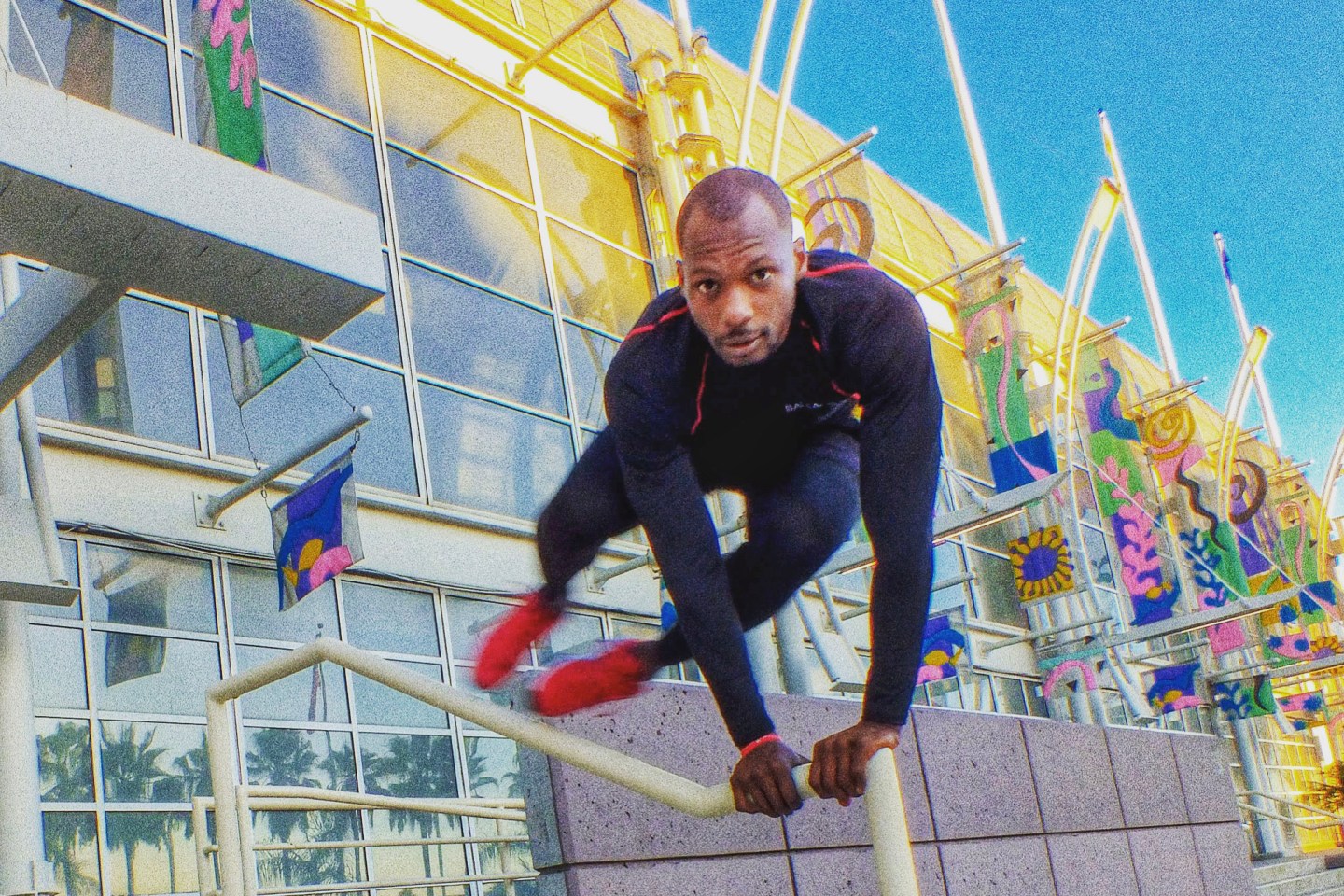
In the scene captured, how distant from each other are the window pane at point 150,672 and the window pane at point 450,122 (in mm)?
5406

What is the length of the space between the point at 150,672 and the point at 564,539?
684 cm

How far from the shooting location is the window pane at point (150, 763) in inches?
308

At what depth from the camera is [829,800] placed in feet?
12.3

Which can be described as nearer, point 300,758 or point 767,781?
point 767,781

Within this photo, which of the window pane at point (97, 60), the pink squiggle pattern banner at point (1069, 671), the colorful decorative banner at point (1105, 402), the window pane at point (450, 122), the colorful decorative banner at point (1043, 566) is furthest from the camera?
the pink squiggle pattern banner at point (1069, 671)

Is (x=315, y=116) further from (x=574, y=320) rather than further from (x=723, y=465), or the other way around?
(x=723, y=465)

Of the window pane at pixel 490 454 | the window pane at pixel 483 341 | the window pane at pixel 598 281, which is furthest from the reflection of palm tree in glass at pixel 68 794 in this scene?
the window pane at pixel 598 281

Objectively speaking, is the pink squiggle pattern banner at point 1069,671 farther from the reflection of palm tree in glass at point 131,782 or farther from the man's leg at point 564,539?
the man's leg at point 564,539

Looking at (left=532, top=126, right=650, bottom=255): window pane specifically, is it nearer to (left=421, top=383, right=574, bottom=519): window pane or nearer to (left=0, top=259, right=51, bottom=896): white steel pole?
(left=421, top=383, right=574, bottom=519): window pane

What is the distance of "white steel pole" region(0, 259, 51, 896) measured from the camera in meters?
5.39

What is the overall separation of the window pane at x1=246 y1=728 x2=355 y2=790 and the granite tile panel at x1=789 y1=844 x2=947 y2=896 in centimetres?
564

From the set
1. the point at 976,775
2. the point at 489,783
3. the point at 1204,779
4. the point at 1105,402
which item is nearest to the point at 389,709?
the point at 489,783

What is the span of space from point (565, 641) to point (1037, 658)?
32.8 ft

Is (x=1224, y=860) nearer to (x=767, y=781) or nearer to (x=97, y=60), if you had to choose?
(x=767, y=781)
